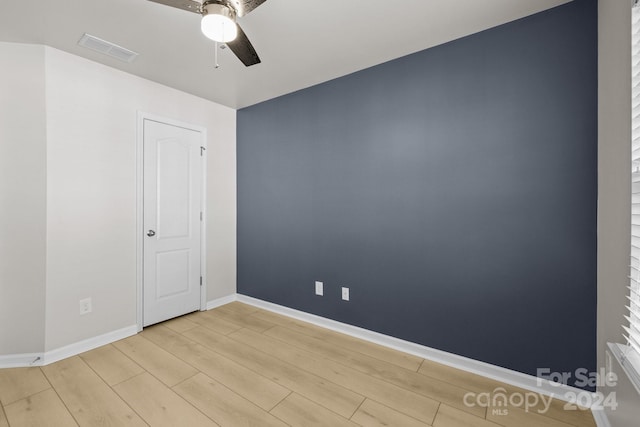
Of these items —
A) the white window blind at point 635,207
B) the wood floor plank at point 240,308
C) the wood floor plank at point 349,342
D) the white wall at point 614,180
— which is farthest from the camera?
the wood floor plank at point 240,308

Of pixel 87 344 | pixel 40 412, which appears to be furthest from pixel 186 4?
pixel 87 344

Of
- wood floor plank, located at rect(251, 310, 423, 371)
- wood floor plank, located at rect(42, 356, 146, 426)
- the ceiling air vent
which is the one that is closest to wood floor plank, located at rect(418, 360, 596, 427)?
wood floor plank, located at rect(251, 310, 423, 371)

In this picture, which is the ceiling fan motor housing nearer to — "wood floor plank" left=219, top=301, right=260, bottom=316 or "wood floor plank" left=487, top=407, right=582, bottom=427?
"wood floor plank" left=487, top=407, right=582, bottom=427

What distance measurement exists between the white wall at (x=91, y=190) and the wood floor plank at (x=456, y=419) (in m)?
2.81

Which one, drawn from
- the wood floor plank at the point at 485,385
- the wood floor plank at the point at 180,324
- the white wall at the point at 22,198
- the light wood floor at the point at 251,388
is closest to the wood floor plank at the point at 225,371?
the light wood floor at the point at 251,388

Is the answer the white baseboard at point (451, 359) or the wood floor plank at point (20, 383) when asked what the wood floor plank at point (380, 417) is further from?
the wood floor plank at point (20, 383)

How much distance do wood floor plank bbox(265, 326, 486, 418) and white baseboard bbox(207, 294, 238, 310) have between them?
103 cm

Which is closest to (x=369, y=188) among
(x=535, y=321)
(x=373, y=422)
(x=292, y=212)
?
(x=292, y=212)

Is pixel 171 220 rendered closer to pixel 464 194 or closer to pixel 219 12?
pixel 219 12

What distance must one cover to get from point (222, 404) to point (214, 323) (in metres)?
1.31

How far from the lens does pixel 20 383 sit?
196 cm

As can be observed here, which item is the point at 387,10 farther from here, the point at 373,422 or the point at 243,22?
the point at 373,422

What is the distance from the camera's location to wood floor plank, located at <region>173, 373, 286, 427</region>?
1.63 meters

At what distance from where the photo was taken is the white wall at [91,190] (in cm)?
228
